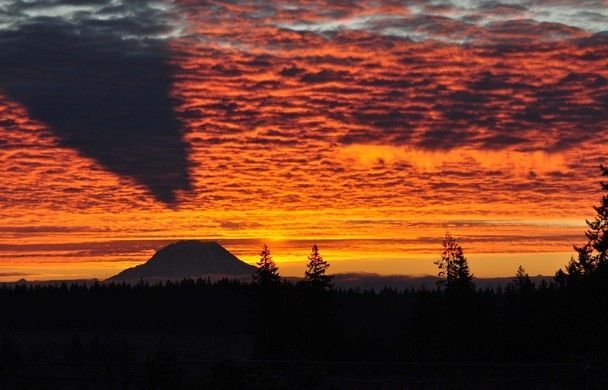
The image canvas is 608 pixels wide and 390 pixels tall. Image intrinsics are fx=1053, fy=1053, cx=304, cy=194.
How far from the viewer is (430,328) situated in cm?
8444

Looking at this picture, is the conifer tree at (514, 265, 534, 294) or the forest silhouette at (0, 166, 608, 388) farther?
the conifer tree at (514, 265, 534, 294)

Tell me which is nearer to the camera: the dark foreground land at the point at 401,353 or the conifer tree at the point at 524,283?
the dark foreground land at the point at 401,353

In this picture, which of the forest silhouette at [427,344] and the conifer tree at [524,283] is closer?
the forest silhouette at [427,344]

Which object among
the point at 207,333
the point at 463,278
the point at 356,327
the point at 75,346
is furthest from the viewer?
the point at 207,333

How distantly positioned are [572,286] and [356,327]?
113 meters

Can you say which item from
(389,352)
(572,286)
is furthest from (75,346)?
(572,286)

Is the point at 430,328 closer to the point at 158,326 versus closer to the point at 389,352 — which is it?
the point at 389,352

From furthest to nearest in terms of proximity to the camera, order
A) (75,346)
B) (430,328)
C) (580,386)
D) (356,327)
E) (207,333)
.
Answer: (207,333) → (356,327) → (75,346) → (430,328) → (580,386)

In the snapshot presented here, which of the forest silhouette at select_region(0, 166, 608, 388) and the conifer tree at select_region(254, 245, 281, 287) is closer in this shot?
the forest silhouette at select_region(0, 166, 608, 388)

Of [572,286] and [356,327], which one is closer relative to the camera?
[572,286]

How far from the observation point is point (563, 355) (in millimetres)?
67062

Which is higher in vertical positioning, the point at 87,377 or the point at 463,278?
the point at 463,278

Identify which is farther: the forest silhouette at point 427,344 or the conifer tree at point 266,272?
the conifer tree at point 266,272

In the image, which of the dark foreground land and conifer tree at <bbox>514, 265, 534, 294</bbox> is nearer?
the dark foreground land
